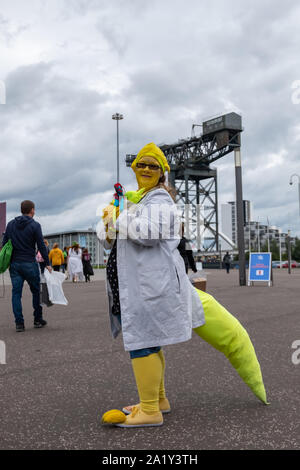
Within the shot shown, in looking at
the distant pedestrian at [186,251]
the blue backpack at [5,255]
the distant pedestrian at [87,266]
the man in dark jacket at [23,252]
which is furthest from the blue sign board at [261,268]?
the distant pedestrian at [186,251]

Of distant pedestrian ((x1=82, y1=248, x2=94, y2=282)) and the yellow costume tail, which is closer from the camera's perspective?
the yellow costume tail

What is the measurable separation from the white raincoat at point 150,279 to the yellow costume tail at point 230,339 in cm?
30

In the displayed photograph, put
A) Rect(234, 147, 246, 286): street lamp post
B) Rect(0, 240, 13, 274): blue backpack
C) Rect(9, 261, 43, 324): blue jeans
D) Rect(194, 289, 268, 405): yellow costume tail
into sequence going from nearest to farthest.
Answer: Rect(194, 289, 268, 405): yellow costume tail
Rect(0, 240, 13, 274): blue backpack
Rect(9, 261, 43, 324): blue jeans
Rect(234, 147, 246, 286): street lamp post

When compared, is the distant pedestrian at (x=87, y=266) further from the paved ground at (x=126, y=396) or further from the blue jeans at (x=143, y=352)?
the blue jeans at (x=143, y=352)

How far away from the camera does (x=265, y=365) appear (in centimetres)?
480

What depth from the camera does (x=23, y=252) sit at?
739cm

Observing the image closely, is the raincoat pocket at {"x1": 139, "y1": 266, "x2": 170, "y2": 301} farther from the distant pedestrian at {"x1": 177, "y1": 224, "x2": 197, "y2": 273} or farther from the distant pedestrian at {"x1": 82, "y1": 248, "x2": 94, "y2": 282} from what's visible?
the distant pedestrian at {"x1": 82, "y1": 248, "x2": 94, "y2": 282}

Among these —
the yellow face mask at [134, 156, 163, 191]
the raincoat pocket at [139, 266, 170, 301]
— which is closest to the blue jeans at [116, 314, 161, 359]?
the raincoat pocket at [139, 266, 170, 301]

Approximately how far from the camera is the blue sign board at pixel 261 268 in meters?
16.4

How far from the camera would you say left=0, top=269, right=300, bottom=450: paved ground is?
2.92m
